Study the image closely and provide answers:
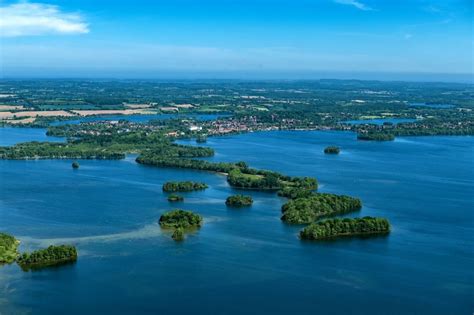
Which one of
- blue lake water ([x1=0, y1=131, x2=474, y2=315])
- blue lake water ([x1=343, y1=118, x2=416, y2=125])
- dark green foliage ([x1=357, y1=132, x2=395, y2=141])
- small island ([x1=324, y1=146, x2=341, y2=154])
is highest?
blue lake water ([x1=343, y1=118, x2=416, y2=125])

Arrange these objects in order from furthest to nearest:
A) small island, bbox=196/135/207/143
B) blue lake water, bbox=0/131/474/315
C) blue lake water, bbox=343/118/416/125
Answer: blue lake water, bbox=343/118/416/125 < small island, bbox=196/135/207/143 < blue lake water, bbox=0/131/474/315

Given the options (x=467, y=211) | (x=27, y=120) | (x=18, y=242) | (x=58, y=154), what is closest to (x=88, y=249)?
(x=18, y=242)

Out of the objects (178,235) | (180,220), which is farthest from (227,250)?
(180,220)

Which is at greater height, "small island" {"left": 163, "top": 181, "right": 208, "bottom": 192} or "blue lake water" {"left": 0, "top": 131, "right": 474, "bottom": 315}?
"small island" {"left": 163, "top": 181, "right": 208, "bottom": 192}

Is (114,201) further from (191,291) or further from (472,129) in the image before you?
(472,129)

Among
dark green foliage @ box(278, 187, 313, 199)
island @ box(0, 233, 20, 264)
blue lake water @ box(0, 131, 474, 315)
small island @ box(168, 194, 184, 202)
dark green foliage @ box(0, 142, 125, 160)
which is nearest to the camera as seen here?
blue lake water @ box(0, 131, 474, 315)

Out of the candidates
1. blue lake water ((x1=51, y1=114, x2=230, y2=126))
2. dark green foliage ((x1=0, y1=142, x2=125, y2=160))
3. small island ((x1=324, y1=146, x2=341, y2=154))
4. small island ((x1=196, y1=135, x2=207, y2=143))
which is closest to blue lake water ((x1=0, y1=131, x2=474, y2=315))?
dark green foliage ((x1=0, y1=142, x2=125, y2=160))

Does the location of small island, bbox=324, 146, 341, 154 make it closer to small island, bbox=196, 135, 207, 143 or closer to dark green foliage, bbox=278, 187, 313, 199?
small island, bbox=196, 135, 207, 143
